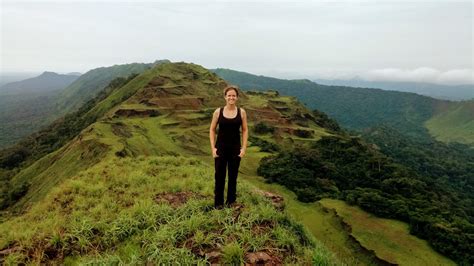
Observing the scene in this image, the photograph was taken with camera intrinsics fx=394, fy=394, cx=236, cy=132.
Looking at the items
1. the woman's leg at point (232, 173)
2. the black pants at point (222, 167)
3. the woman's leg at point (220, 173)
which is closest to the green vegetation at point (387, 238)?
the woman's leg at point (232, 173)

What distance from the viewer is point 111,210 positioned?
10234 millimetres

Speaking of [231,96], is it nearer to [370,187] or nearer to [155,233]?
[155,233]

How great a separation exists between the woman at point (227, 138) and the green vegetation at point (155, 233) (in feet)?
2.58

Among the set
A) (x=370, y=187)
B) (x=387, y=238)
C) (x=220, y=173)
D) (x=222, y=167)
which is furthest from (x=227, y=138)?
(x=370, y=187)

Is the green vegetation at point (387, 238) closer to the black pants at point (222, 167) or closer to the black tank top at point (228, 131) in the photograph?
the black pants at point (222, 167)

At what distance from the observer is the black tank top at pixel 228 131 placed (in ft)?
30.4

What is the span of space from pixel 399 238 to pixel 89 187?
123ft

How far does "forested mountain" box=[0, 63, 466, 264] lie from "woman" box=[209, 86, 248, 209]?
93cm

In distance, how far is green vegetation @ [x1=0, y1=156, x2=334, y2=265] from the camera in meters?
7.47

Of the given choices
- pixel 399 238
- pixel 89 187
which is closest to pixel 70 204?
pixel 89 187

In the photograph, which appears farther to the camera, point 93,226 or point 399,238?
point 399,238

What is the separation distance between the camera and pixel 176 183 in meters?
12.5

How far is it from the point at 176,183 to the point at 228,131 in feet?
13.0

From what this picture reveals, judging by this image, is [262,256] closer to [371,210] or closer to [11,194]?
[371,210]
